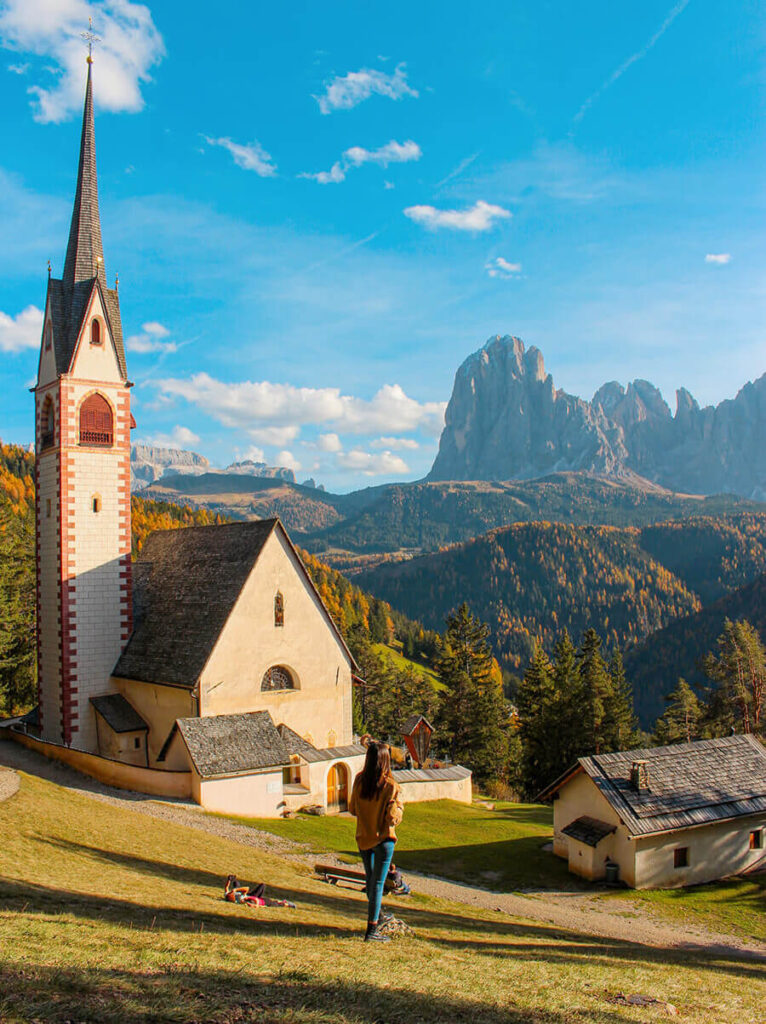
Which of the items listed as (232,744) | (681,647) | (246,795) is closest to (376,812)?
(246,795)

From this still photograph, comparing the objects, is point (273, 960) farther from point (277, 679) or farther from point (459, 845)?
point (277, 679)

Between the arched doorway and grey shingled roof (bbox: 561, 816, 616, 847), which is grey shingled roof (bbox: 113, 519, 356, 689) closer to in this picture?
the arched doorway

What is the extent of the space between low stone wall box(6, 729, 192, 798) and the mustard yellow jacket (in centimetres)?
1775

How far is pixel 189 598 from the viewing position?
31.8m

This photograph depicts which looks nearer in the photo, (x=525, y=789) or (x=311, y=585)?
(x=311, y=585)

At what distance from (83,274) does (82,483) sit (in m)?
9.44

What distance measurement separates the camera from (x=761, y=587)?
177375mm

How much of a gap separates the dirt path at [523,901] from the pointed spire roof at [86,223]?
20730 millimetres

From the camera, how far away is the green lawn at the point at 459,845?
76.8 feet

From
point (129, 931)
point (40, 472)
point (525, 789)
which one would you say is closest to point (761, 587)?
point (525, 789)

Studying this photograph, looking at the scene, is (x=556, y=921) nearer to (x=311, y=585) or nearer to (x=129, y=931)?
(x=129, y=931)

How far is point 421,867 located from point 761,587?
178 meters

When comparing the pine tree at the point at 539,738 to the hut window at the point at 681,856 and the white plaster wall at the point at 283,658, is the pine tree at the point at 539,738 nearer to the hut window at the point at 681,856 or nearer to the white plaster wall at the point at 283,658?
the white plaster wall at the point at 283,658

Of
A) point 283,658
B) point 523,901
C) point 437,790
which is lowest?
point 437,790
